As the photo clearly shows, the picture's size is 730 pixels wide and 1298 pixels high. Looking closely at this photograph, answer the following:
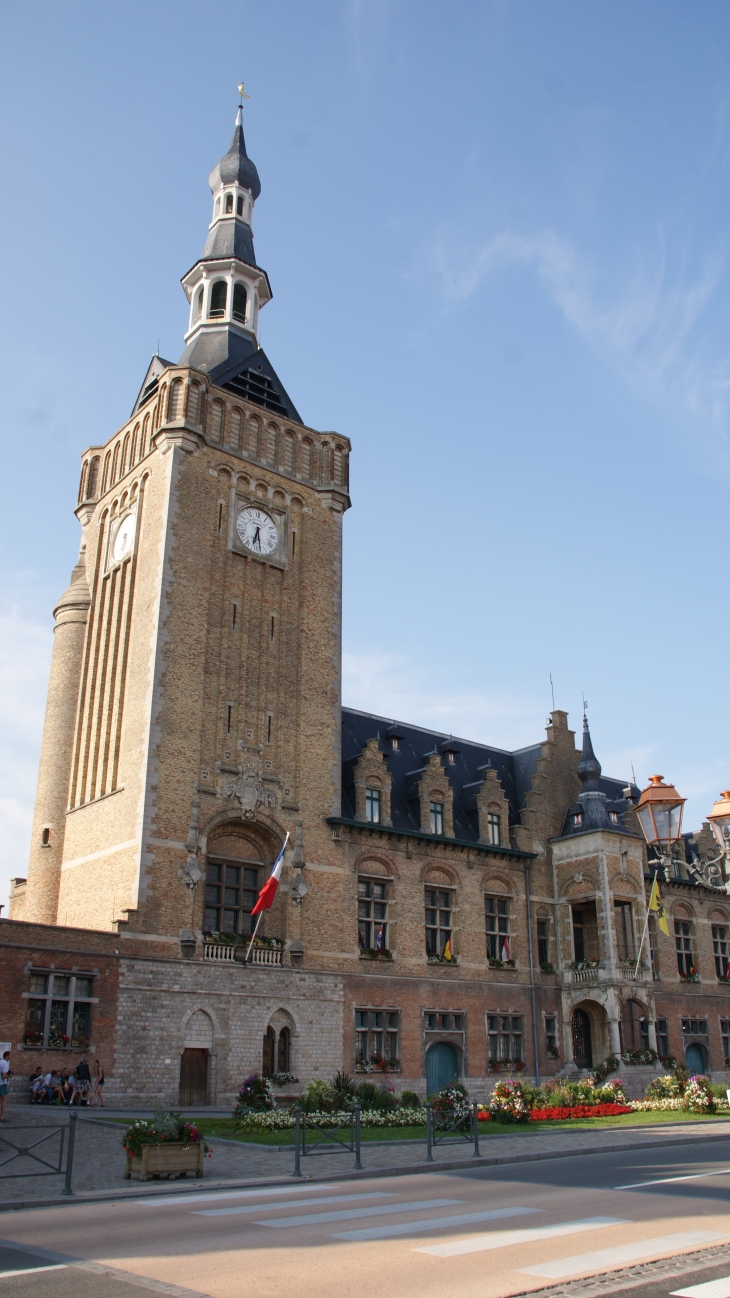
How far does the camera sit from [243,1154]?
64.1 ft

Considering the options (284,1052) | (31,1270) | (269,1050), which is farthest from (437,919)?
(31,1270)

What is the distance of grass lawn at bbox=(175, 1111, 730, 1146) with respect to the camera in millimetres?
22141

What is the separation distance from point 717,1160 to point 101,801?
74.0ft

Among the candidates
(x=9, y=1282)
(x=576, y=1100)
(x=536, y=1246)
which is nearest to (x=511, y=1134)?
(x=576, y=1100)

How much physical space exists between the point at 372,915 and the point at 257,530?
1487 cm

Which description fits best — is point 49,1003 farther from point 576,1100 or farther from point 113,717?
point 576,1100

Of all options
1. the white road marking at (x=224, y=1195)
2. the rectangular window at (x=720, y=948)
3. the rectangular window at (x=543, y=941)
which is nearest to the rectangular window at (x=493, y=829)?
the rectangular window at (x=543, y=941)

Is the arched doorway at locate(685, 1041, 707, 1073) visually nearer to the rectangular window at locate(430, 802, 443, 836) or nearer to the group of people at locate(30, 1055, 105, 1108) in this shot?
the rectangular window at locate(430, 802, 443, 836)

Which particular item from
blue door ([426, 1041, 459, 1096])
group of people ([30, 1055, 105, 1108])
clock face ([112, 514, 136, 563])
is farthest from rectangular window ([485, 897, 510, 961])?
clock face ([112, 514, 136, 563])

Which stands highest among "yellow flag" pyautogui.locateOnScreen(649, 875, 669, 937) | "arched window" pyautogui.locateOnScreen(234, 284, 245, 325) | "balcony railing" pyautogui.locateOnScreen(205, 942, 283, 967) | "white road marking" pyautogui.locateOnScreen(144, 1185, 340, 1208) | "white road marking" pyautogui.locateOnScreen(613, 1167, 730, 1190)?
"arched window" pyautogui.locateOnScreen(234, 284, 245, 325)

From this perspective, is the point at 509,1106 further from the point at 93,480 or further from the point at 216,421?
the point at 93,480

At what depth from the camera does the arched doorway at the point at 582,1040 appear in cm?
4134

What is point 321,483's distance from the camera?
41.8 metres

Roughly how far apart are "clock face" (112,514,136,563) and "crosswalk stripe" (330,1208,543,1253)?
1174 inches
